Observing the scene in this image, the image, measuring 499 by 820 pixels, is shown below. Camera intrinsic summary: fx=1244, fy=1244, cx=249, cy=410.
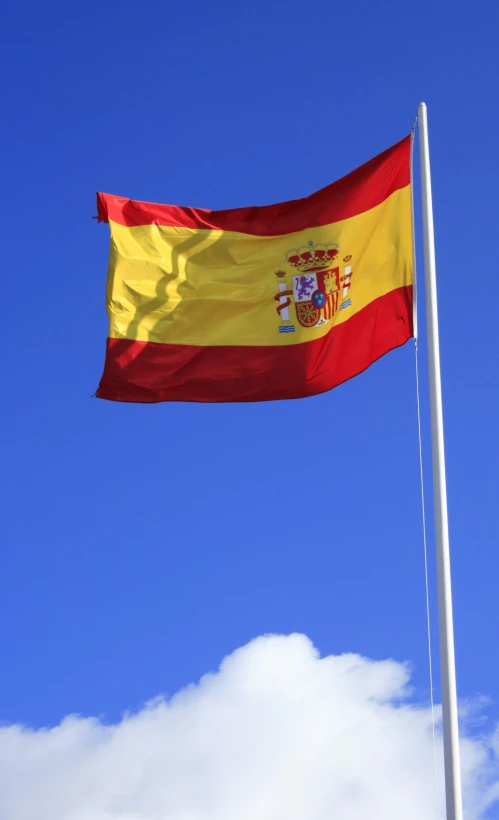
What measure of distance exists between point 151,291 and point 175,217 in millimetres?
1367

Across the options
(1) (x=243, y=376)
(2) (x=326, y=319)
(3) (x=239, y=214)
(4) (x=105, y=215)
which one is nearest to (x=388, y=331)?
(2) (x=326, y=319)

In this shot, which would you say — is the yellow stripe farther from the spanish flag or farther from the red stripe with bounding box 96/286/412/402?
the red stripe with bounding box 96/286/412/402

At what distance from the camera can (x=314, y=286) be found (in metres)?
17.5

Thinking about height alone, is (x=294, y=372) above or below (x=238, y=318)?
below

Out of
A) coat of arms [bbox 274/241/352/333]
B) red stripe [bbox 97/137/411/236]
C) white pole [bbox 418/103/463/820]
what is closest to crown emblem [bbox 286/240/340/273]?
coat of arms [bbox 274/241/352/333]

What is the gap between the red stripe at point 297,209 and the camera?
17.2 meters

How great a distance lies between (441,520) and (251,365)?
4.46 m

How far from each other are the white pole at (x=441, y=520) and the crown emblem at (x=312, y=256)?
1881 millimetres

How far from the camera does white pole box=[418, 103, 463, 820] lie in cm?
1262

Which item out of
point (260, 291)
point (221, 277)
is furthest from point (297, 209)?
point (221, 277)

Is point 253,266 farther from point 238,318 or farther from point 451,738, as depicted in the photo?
point 451,738

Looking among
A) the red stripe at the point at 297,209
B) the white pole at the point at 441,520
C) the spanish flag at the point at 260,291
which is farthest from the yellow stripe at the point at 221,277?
the white pole at the point at 441,520

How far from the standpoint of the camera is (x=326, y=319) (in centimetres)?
1727

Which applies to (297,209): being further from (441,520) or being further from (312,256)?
(441,520)
